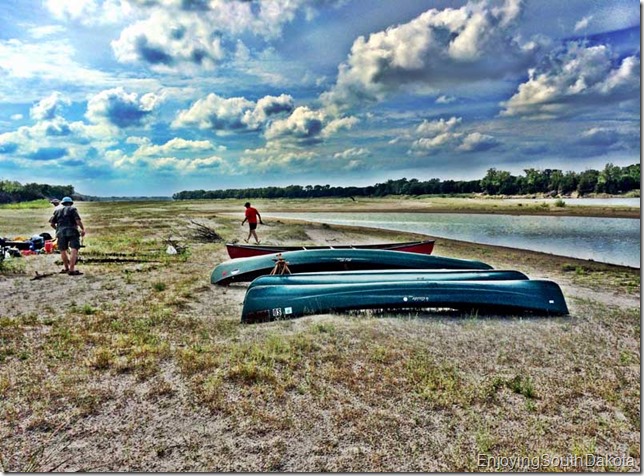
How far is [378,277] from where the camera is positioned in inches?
281

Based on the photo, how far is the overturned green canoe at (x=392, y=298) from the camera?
246 inches

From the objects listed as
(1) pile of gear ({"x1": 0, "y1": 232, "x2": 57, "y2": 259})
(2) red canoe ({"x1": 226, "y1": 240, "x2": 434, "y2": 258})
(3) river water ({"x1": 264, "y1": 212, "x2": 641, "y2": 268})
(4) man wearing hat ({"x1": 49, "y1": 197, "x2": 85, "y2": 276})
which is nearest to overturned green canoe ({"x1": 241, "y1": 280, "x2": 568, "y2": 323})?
(2) red canoe ({"x1": 226, "y1": 240, "x2": 434, "y2": 258})

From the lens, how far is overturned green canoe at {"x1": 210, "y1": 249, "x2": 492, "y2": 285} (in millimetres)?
8859

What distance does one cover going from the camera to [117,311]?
6645mm

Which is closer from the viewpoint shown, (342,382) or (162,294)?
(342,382)

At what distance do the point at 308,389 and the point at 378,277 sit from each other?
138 inches

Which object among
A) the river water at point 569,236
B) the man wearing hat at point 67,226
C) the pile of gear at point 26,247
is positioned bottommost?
the river water at point 569,236

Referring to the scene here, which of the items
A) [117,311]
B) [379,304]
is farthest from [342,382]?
[117,311]

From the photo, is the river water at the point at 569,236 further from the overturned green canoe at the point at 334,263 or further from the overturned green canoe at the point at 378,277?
the overturned green canoe at the point at 378,277

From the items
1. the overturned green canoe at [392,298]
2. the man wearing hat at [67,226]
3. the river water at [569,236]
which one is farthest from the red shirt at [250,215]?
the river water at [569,236]

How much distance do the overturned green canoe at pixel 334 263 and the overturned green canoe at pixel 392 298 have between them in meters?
2.27

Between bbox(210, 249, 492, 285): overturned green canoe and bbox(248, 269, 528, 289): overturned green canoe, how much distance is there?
1.43m

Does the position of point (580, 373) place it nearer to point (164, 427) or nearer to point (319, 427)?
point (319, 427)

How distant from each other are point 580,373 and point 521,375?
2.32 feet
